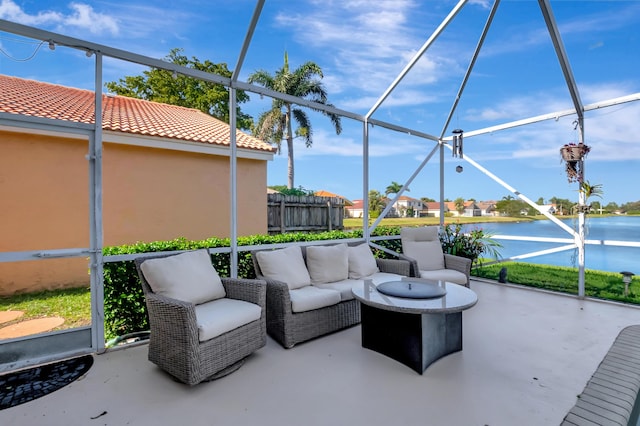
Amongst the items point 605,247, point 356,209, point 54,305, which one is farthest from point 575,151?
point 54,305

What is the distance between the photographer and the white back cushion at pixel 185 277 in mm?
2682

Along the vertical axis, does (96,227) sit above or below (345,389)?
above

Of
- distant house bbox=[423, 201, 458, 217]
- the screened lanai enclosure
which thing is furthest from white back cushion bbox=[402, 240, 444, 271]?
distant house bbox=[423, 201, 458, 217]

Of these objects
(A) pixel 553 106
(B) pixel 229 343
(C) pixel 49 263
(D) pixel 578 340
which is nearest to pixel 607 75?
(A) pixel 553 106

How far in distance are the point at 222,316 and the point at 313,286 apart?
4.31 feet

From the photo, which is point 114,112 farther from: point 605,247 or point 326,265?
point 605,247

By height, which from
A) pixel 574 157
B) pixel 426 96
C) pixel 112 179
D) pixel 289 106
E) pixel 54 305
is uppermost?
pixel 289 106

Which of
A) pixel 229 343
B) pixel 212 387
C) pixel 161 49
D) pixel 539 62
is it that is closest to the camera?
pixel 212 387

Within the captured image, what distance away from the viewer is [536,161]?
5.75 meters

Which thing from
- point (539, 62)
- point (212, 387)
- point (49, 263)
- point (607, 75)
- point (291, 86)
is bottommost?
point (212, 387)

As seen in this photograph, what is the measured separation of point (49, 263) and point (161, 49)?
3.10m

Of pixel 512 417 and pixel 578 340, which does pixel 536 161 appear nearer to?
pixel 578 340

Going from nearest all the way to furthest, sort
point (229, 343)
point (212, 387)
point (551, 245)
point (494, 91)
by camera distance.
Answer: point (212, 387) < point (229, 343) < point (551, 245) < point (494, 91)

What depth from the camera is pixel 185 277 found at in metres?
2.82
